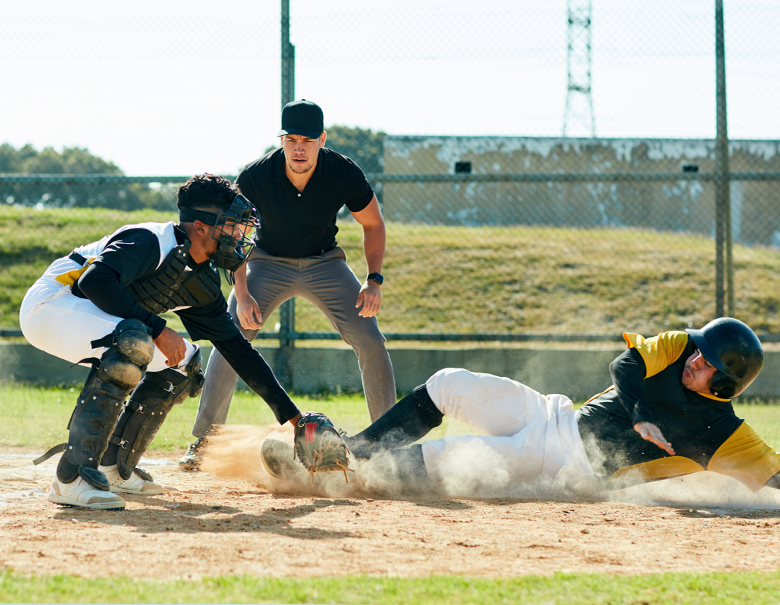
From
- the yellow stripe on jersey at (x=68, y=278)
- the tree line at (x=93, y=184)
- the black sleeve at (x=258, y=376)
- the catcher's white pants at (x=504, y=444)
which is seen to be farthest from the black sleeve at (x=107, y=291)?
the tree line at (x=93, y=184)

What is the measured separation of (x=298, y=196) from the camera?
488cm

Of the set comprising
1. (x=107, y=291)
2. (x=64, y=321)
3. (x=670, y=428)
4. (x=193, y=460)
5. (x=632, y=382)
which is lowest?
(x=193, y=460)

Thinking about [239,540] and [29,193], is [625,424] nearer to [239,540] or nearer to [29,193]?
[239,540]

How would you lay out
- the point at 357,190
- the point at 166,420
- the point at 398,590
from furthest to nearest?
the point at 166,420 < the point at 357,190 < the point at 398,590

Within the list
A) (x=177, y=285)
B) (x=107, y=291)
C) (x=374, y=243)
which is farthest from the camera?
(x=374, y=243)

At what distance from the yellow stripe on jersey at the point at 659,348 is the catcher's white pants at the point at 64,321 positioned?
7.05 feet

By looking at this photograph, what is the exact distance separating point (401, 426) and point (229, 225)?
1.31m

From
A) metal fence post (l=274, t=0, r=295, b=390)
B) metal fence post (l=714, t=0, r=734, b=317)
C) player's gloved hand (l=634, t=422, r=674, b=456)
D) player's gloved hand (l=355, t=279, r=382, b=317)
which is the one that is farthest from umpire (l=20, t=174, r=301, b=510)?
metal fence post (l=714, t=0, r=734, b=317)

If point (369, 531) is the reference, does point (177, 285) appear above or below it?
above

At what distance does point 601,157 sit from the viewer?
14.3 meters

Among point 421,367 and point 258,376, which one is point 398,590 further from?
point 421,367

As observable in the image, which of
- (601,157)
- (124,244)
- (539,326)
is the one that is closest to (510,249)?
(539,326)

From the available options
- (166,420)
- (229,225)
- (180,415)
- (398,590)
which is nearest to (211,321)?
(229,225)

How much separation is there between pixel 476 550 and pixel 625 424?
1.35 m
